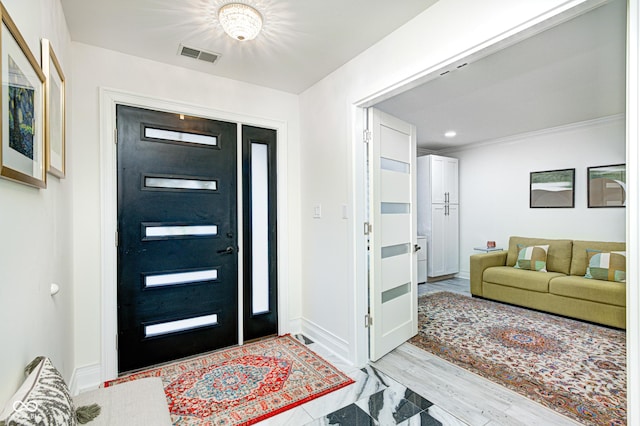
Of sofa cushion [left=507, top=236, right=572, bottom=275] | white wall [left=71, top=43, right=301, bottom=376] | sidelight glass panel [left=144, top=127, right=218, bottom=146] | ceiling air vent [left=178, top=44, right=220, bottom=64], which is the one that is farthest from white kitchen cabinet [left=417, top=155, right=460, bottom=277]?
white wall [left=71, top=43, right=301, bottom=376]

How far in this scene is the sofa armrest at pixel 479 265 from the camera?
4.62 m

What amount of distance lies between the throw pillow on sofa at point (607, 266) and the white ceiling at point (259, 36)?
3745mm

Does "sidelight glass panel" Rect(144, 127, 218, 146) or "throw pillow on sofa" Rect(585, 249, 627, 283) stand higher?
"sidelight glass panel" Rect(144, 127, 218, 146)

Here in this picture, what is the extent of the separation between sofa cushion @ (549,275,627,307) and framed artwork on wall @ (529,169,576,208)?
4.19ft

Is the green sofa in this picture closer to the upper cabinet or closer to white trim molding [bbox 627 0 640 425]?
the upper cabinet

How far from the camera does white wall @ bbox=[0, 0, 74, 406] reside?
1.04 m

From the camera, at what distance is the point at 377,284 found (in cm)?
268

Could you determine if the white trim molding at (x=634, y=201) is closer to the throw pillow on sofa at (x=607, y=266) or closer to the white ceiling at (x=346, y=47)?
the white ceiling at (x=346, y=47)

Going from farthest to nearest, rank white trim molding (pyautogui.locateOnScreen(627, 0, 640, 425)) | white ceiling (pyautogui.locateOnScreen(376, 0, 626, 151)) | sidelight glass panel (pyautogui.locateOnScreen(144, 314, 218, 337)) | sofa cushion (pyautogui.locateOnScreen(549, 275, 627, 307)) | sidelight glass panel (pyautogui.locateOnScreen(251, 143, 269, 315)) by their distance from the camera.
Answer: sofa cushion (pyautogui.locateOnScreen(549, 275, 627, 307))
sidelight glass panel (pyautogui.locateOnScreen(251, 143, 269, 315))
sidelight glass panel (pyautogui.locateOnScreen(144, 314, 218, 337))
white ceiling (pyautogui.locateOnScreen(376, 0, 626, 151))
white trim molding (pyautogui.locateOnScreen(627, 0, 640, 425))

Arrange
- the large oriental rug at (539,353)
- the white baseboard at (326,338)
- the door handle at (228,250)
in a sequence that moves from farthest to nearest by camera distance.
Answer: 1. the door handle at (228,250)
2. the white baseboard at (326,338)
3. the large oriental rug at (539,353)

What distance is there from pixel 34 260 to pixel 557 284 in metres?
4.85

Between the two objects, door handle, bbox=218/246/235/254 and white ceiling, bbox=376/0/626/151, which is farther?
door handle, bbox=218/246/235/254

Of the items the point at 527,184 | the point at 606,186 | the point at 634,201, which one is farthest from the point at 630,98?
the point at 527,184

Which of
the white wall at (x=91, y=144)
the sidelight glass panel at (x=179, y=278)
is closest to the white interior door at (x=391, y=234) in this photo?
the sidelight glass panel at (x=179, y=278)
